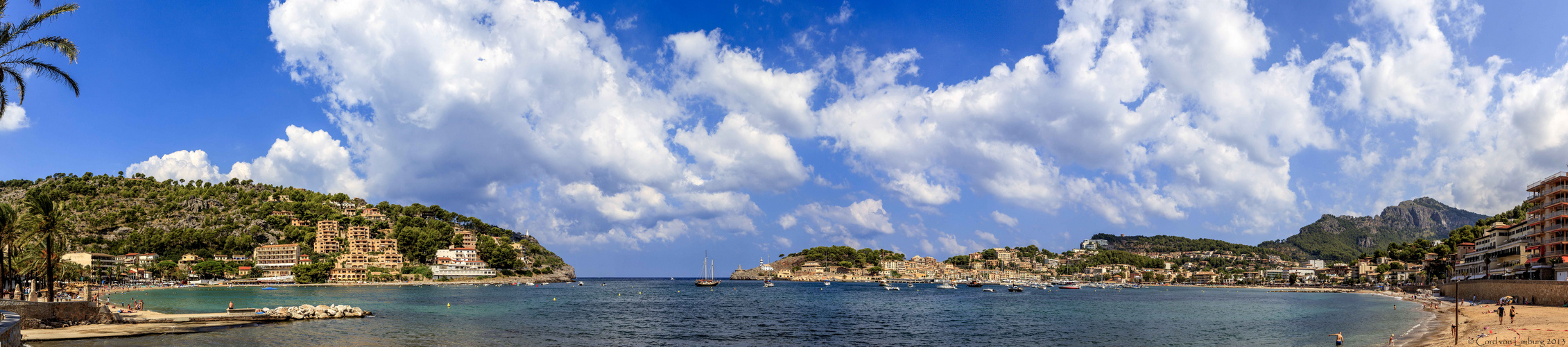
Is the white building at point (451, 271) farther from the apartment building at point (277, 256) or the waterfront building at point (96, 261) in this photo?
the waterfront building at point (96, 261)

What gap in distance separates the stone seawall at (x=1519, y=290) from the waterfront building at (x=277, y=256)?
21027 cm

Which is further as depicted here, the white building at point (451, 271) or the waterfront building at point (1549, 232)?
the white building at point (451, 271)

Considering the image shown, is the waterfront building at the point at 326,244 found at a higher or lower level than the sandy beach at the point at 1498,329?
lower

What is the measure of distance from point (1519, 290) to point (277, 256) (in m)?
220

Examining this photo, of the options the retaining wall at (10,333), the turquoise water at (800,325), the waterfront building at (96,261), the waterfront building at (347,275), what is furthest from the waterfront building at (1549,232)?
the waterfront building at (96,261)

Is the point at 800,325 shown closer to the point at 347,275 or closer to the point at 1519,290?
the point at 1519,290

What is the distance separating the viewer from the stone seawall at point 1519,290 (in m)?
54.8

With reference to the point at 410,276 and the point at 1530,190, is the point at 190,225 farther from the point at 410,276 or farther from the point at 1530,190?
the point at 1530,190

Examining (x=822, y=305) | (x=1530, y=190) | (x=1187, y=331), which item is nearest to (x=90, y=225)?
(x=822, y=305)

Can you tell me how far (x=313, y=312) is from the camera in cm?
5094

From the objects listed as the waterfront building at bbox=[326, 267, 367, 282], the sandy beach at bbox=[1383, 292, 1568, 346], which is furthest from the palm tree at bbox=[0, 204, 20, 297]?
the waterfront building at bbox=[326, 267, 367, 282]

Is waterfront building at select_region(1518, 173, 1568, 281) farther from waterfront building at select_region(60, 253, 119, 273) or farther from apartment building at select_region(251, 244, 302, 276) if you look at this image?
apartment building at select_region(251, 244, 302, 276)

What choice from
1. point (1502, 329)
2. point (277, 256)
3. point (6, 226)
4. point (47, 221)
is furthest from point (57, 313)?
point (277, 256)

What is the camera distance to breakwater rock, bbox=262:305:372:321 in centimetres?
4971
